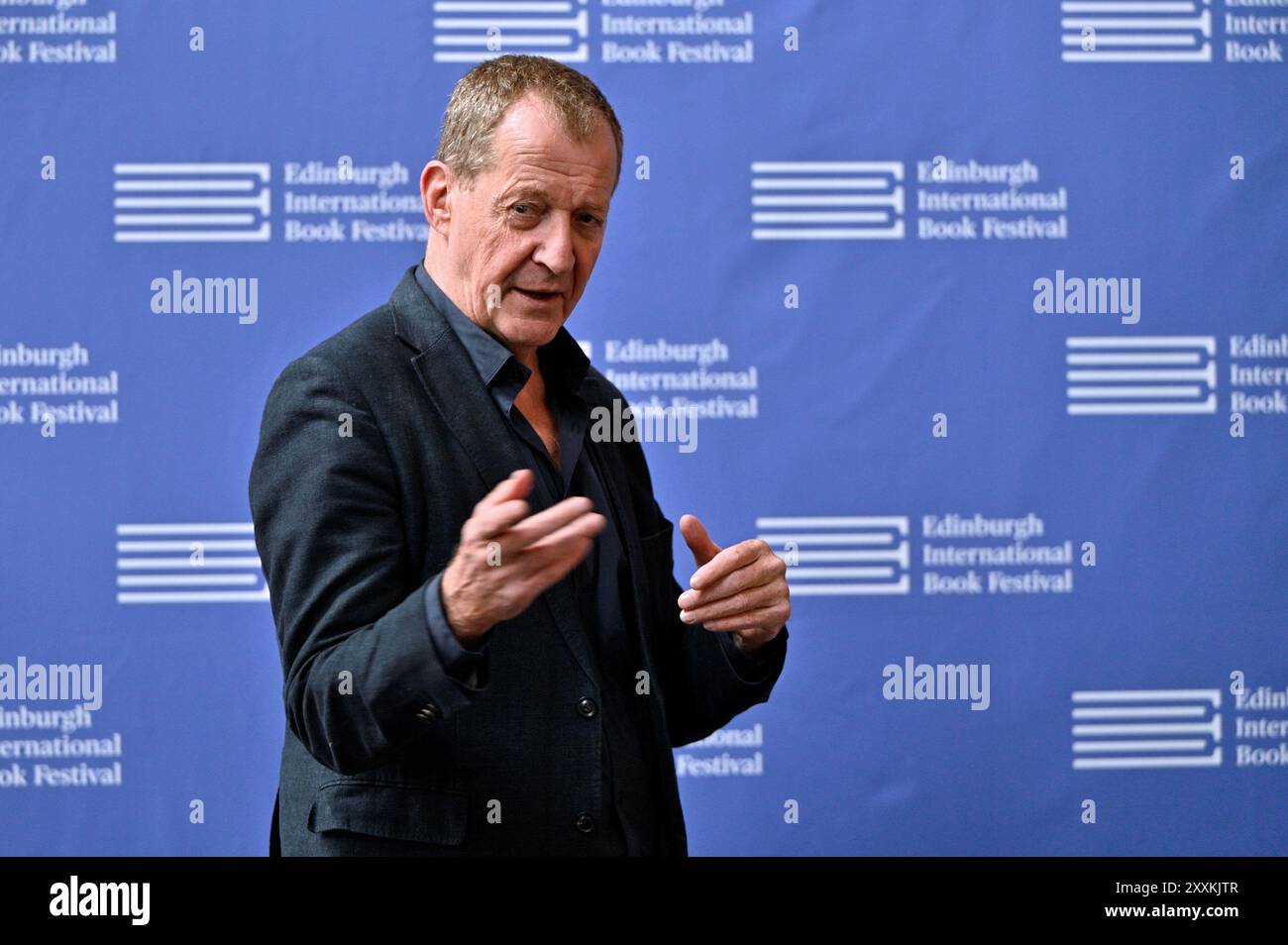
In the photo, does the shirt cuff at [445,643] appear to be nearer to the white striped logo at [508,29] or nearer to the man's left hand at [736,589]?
the man's left hand at [736,589]

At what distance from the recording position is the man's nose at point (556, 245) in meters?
1.53

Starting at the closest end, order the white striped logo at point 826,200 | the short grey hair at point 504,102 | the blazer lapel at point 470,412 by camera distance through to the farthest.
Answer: the blazer lapel at point 470,412 → the short grey hair at point 504,102 → the white striped logo at point 826,200

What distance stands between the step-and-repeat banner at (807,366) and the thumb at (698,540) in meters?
1.18

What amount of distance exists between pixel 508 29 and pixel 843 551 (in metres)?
1.38

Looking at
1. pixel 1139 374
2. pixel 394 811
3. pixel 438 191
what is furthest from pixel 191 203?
pixel 1139 374

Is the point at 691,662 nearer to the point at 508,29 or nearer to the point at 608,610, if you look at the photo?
the point at 608,610

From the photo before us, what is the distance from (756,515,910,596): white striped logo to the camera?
278cm

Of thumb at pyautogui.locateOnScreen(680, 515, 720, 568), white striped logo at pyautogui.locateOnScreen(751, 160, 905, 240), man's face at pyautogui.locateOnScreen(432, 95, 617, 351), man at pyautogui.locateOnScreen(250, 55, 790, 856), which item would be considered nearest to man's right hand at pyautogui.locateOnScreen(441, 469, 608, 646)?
man at pyautogui.locateOnScreen(250, 55, 790, 856)

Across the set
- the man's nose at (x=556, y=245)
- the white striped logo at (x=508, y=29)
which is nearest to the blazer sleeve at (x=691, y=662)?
the man's nose at (x=556, y=245)

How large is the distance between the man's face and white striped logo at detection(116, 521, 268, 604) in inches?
54.0

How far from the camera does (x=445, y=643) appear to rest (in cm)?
118

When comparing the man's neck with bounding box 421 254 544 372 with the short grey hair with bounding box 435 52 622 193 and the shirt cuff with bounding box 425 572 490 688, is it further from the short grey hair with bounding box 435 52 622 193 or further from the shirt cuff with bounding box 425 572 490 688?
the shirt cuff with bounding box 425 572 490 688

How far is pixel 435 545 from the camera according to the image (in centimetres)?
137

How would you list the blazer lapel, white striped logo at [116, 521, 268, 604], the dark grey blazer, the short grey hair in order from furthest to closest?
white striped logo at [116, 521, 268, 604], the short grey hair, the blazer lapel, the dark grey blazer
